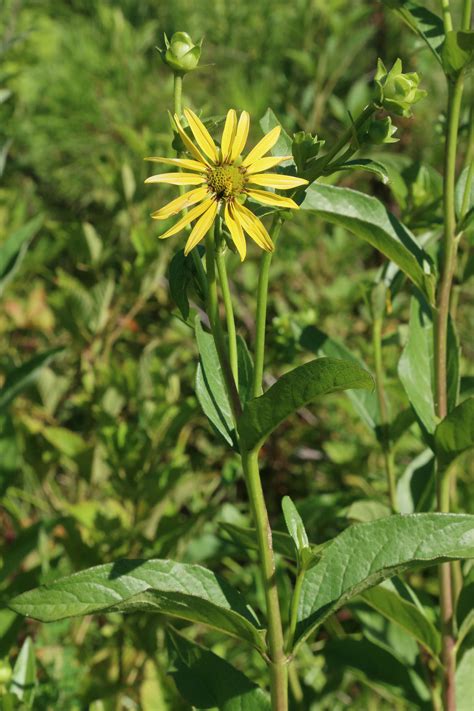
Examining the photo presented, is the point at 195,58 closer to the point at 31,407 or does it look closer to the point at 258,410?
the point at 258,410

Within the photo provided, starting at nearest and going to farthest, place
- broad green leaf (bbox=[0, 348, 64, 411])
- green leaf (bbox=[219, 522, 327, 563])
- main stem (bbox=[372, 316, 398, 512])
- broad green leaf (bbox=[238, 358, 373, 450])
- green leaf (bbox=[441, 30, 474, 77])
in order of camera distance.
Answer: broad green leaf (bbox=[238, 358, 373, 450]) → green leaf (bbox=[441, 30, 474, 77]) → green leaf (bbox=[219, 522, 327, 563]) → main stem (bbox=[372, 316, 398, 512]) → broad green leaf (bbox=[0, 348, 64, 411])

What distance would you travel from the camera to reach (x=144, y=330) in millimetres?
1757

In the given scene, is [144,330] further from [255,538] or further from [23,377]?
[255,538]

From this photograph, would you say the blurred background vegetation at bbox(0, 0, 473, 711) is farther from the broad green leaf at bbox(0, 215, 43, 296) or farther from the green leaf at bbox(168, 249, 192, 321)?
the green leaf at bbox(168, 249, 192, 321)

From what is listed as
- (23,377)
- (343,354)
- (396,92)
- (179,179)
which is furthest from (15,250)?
(396,92)

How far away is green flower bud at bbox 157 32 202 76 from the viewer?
0.65 meters

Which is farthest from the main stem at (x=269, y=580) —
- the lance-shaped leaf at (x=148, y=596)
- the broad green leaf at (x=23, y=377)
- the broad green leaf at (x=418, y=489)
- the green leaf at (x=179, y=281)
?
the broad green leaf at (x=23, y=377)

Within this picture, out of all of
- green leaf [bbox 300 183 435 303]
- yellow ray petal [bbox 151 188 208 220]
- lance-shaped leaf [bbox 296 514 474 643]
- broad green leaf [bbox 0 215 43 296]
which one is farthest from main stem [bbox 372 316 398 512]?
broad green leaf [bbox 0 215 43 296]

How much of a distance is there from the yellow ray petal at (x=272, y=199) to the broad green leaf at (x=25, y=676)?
21.3 inches

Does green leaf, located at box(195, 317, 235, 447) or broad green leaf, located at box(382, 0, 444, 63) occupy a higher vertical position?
broad green leaf, located at box(382, 0, 444, 63)

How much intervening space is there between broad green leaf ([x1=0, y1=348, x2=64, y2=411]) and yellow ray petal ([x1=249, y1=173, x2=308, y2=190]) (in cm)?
54

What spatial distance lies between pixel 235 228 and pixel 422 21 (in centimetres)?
31

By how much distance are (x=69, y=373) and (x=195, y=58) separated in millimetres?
928

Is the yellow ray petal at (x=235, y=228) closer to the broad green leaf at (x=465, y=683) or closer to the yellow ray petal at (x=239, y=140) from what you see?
the yellow ray petal at (x=239, y=140)
